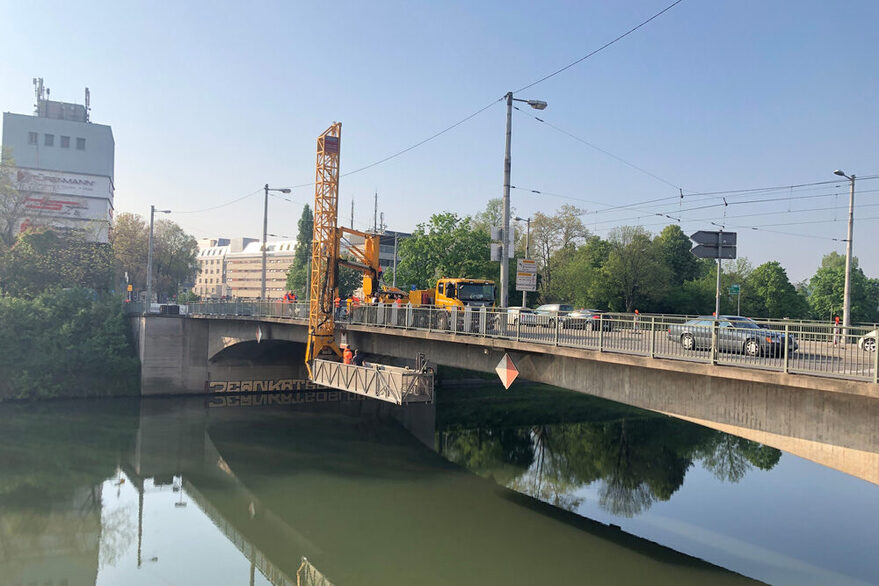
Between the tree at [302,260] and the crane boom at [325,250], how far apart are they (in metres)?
44.5

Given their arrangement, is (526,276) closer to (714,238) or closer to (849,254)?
(714,238)

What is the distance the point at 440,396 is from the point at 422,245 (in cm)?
1193

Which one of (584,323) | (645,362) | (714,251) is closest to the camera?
(645,362)

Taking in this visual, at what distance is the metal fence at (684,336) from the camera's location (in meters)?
12.8

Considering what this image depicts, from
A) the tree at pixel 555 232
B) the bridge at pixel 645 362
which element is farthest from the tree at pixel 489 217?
the bridge at pixel 645 362

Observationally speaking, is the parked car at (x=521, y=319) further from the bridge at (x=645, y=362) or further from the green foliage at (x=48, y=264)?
the green foliage at (x=48, y=264)

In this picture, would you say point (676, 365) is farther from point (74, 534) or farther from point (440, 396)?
point (440, 396)

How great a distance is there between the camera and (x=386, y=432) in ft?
121

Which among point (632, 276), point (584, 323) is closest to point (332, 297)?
point (584, 323)

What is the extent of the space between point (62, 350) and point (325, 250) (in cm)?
2099

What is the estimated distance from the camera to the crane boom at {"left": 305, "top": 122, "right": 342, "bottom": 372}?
106 feet

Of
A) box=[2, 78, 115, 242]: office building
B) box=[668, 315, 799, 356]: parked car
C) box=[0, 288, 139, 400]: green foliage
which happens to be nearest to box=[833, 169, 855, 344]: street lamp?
box=[668, 315, 799, 356]: parked car

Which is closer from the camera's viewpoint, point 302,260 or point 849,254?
point 849,254

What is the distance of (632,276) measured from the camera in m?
60.5
